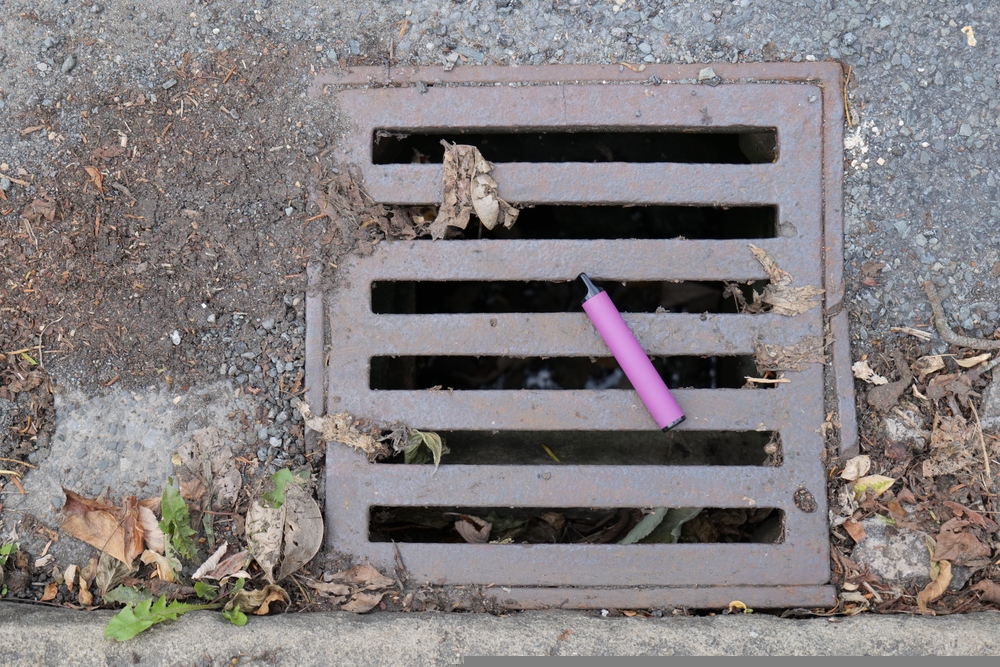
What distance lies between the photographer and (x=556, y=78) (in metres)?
1.64

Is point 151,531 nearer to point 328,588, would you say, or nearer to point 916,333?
point 328,588

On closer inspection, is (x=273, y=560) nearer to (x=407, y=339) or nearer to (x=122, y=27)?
(x=407, y=339)

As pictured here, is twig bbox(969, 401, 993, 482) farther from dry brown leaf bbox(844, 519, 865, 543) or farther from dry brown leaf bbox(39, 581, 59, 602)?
dry brown leaf bbox(39, 581, 59, 602)

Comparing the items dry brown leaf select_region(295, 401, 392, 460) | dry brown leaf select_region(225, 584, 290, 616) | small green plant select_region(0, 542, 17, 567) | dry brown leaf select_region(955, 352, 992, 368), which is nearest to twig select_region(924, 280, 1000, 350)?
dry brown leaf select_region(955, 352, 992, 368)

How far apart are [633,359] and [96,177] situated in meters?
1.22

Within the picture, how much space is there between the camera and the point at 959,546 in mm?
1538

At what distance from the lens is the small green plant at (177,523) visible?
1.51 meters

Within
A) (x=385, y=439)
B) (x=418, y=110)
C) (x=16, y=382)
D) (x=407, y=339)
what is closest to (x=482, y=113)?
(x=418, y=110)

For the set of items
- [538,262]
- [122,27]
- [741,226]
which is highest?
[122,27]

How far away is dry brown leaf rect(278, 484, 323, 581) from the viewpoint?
153cm

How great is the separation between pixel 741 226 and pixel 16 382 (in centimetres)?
178

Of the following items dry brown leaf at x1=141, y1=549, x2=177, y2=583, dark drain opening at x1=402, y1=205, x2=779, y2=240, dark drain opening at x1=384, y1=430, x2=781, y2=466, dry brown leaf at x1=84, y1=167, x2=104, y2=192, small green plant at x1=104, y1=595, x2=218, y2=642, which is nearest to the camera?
small green plant at x1=104, y1=595, x2=218, y2=642

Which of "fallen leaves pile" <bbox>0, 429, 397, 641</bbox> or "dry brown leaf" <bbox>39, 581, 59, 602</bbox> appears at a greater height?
"fallen leaves pile" <bbox>0, 429, 397, 641</bbox>

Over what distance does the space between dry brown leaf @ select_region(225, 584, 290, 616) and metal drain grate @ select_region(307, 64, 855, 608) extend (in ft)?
0.49
